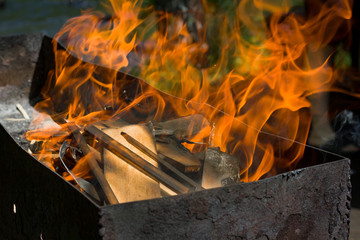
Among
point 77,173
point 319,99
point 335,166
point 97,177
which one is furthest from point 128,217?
point 319,99

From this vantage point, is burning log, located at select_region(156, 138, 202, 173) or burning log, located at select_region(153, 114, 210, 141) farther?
burning log, located at select_region(153, 114, 210, 141)

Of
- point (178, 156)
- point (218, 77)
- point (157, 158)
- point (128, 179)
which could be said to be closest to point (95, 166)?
point (128, 179)

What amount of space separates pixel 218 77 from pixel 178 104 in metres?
3.16

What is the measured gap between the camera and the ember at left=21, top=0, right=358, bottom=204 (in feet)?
8.54

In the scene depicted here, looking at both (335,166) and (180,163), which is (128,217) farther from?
(335,166)

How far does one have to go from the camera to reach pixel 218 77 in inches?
254

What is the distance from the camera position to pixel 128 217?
1.98 meters

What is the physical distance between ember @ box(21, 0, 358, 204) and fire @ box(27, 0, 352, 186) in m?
0.01

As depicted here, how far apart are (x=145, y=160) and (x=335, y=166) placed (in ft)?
3.11

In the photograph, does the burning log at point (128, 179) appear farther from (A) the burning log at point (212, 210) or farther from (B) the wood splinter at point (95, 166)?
(A) the burning log at point (212, 210)

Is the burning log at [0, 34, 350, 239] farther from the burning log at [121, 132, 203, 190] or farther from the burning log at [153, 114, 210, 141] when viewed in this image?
the burning log at [153, 114, 210, 141]

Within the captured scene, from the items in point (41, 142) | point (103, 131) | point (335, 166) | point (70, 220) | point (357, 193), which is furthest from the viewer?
point (357, 193)

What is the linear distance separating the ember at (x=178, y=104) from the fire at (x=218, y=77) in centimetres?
1

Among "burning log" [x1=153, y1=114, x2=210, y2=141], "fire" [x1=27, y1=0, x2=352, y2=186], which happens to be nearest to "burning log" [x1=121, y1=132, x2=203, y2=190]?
"burning log" [x1=153, y1=114, x2=210, y2=141]
